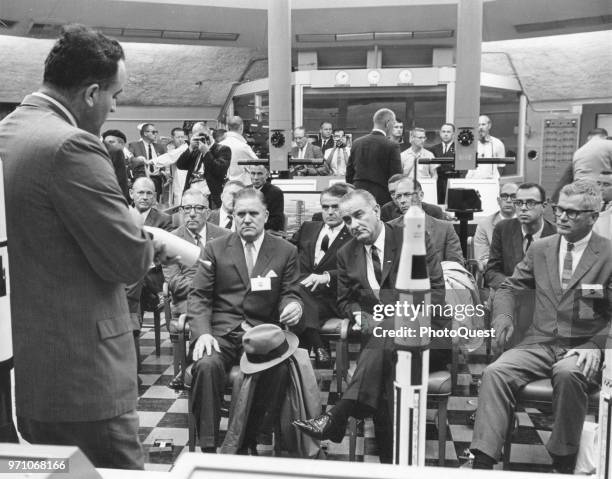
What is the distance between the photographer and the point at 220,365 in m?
2.78

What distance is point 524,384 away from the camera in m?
2.64

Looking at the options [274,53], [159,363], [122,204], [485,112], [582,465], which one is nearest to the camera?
[122,204]

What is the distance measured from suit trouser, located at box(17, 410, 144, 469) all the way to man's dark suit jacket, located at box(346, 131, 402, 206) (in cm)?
400

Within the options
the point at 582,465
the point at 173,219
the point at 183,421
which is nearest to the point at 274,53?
the point at 173,219

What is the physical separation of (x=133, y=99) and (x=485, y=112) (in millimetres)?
7877

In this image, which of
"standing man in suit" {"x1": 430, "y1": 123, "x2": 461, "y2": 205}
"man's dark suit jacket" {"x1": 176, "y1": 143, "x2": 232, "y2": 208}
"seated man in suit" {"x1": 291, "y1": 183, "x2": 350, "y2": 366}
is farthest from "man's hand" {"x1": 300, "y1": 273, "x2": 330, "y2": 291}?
"standing man in suit" {"x1": 430, "y1": 123, "x2": 461, "y2": 205}

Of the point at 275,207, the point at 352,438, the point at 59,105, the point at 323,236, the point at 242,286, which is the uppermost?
the point at 59,105

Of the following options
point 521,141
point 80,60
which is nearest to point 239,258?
point 80,60

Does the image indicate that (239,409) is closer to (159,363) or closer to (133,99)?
(159,363)

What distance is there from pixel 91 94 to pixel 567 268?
2.20 m

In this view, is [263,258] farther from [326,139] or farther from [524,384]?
[326,139]

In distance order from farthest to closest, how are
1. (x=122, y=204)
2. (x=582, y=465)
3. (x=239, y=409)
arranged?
(x=239, y=409) < (x=582, y=465) < (x=122, y=204)

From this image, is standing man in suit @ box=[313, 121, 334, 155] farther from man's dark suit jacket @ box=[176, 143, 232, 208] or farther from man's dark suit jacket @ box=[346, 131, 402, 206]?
man's dark suit jacket @ box=[346, 131, 402, 206]

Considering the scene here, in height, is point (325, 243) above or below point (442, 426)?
above
